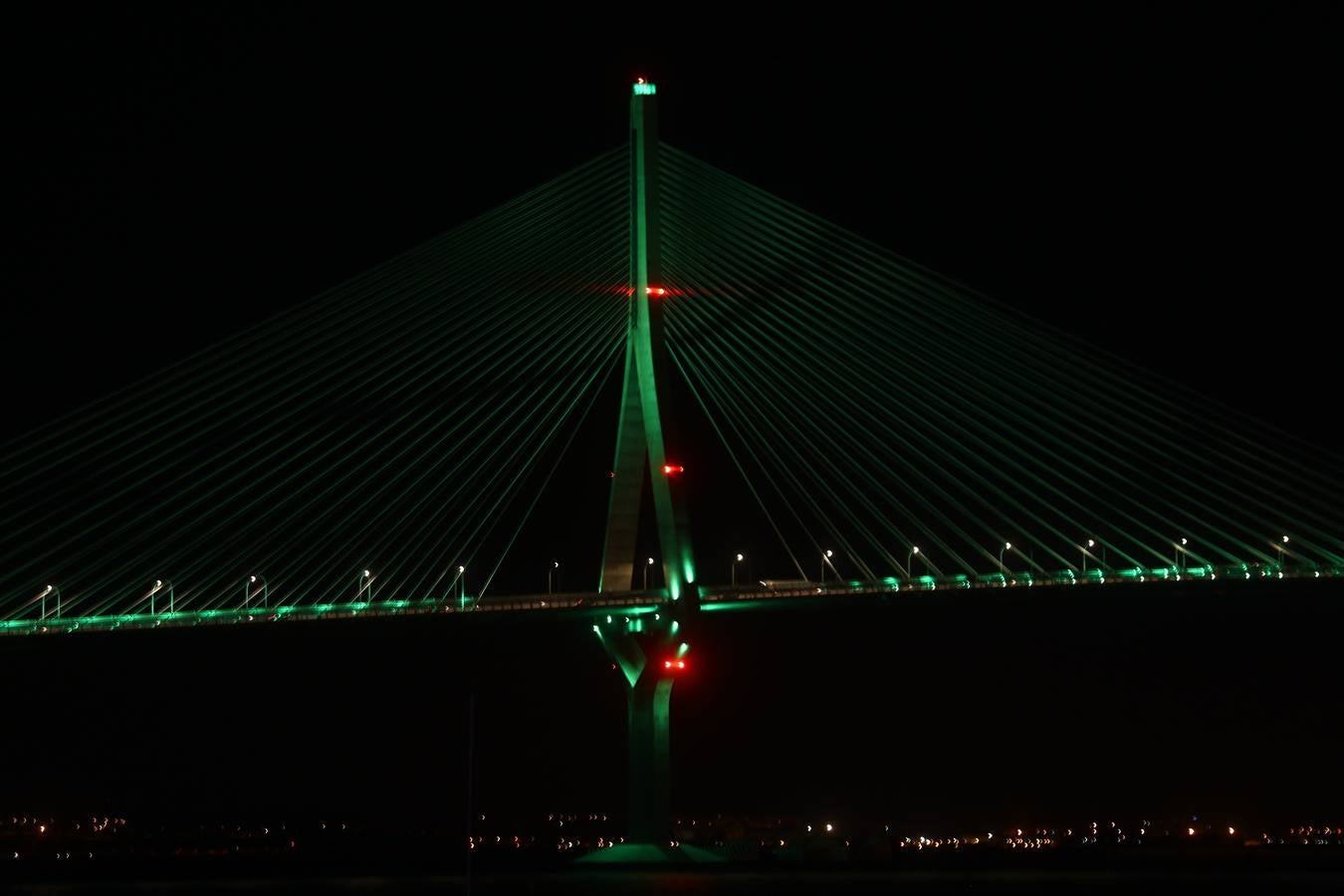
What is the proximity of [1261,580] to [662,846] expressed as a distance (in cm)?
1591

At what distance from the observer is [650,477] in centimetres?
3988

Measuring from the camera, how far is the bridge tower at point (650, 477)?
3822cm

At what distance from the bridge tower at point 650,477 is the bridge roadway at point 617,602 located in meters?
0.82

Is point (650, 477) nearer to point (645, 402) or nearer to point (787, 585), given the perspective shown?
point (645, 402)

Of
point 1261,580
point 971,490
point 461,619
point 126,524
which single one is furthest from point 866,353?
point 126,524

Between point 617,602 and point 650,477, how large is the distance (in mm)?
3857

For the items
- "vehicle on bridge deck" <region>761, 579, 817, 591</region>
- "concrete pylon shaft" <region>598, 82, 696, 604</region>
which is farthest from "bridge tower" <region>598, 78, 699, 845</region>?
"vehicle on bridge deck" <region>761, 579, 817, 591</region>

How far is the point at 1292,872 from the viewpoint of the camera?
1604 inches

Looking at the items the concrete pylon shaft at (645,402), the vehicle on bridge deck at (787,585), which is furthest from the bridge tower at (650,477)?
the vehicle on bridge deck at (787,585)

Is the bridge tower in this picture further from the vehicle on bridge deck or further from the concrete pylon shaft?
the vehicle on bridge deck

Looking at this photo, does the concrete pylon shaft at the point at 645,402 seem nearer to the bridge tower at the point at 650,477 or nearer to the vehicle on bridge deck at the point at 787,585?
the bridge tower at the point at 650,477

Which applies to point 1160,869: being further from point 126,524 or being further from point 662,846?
point 126,524

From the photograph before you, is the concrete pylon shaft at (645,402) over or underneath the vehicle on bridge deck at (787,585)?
over

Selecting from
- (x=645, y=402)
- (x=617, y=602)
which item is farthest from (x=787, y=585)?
(x=645, y=402)
